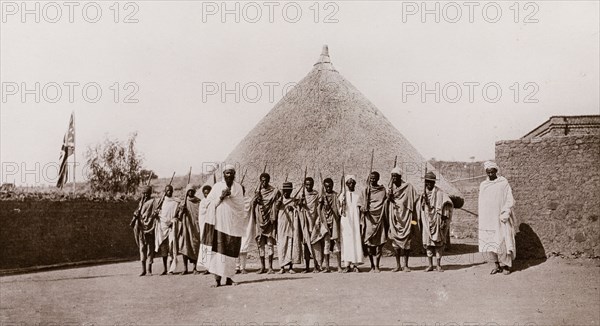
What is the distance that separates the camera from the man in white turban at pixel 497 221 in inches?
347

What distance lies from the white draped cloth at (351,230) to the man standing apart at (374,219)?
17 cm

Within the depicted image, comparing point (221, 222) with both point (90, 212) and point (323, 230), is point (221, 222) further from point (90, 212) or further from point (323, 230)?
point (90, 212)

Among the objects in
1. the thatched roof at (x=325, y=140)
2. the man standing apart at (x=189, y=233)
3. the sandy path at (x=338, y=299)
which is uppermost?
the thatched roof at (x=325, y=140)

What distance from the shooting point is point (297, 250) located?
10539 millimetres

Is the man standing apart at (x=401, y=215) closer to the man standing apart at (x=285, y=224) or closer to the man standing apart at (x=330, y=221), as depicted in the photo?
the man standing apart at (x=330, y=221)

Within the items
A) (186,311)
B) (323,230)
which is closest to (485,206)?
(323,230)

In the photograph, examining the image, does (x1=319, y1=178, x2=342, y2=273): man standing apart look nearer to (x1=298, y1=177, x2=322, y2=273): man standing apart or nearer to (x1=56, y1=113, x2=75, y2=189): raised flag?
(x1=298, y1=177, x2=322, y2=273): man standing apart

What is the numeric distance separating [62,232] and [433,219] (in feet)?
34.2

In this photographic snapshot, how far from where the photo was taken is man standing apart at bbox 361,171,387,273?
33.6 ft

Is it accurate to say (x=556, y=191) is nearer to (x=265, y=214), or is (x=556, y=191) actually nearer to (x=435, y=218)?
(x=435, y=218)

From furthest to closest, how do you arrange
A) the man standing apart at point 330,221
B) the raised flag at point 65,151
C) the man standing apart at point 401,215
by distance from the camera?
the raised flag at point 65,151 < the man standing apart at point 330,221 < the man standing apart at point 401,215

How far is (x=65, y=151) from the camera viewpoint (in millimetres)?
21625

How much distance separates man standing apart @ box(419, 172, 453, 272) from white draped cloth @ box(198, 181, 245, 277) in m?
3.12

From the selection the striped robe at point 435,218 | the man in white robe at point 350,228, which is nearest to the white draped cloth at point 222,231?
the man in white robe at point 350,228
